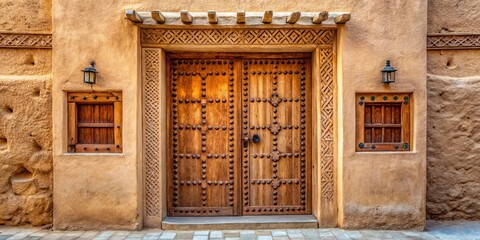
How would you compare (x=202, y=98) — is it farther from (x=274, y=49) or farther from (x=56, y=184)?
(x=56, y=184)

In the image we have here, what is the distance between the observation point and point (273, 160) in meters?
4.42

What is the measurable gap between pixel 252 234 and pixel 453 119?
9.05 feet

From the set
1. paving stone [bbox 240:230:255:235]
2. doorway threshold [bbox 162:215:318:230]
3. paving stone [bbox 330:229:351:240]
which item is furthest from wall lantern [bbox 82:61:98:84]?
paving stone [bbox 330:229:351:240]

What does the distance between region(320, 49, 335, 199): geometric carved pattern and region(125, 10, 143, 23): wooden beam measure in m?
2.08

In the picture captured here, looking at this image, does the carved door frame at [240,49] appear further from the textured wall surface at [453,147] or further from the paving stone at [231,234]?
the textured wall surface at [453,147]

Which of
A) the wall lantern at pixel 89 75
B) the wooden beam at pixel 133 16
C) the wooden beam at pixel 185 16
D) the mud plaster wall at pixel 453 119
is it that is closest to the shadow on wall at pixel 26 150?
the wall lantern at pixel 89 75

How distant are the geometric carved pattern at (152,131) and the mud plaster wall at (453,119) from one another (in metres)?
3.23

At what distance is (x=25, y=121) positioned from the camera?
4.12 metres

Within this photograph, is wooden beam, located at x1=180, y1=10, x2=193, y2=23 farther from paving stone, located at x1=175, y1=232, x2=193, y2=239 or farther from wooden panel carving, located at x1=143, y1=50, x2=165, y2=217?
paving stone, located at x1=175, y1=232, x2=193, y2=239

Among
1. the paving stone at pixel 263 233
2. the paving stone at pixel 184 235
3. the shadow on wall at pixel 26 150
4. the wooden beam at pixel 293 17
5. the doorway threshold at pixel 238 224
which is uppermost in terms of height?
the wooden beam at pixel 293 17

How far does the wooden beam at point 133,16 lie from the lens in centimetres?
374

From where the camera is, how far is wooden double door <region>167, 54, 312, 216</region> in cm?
440

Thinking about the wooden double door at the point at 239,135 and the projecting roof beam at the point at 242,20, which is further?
the wooden double door at the point at 239,135

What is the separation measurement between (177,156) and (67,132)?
4.19 feet
